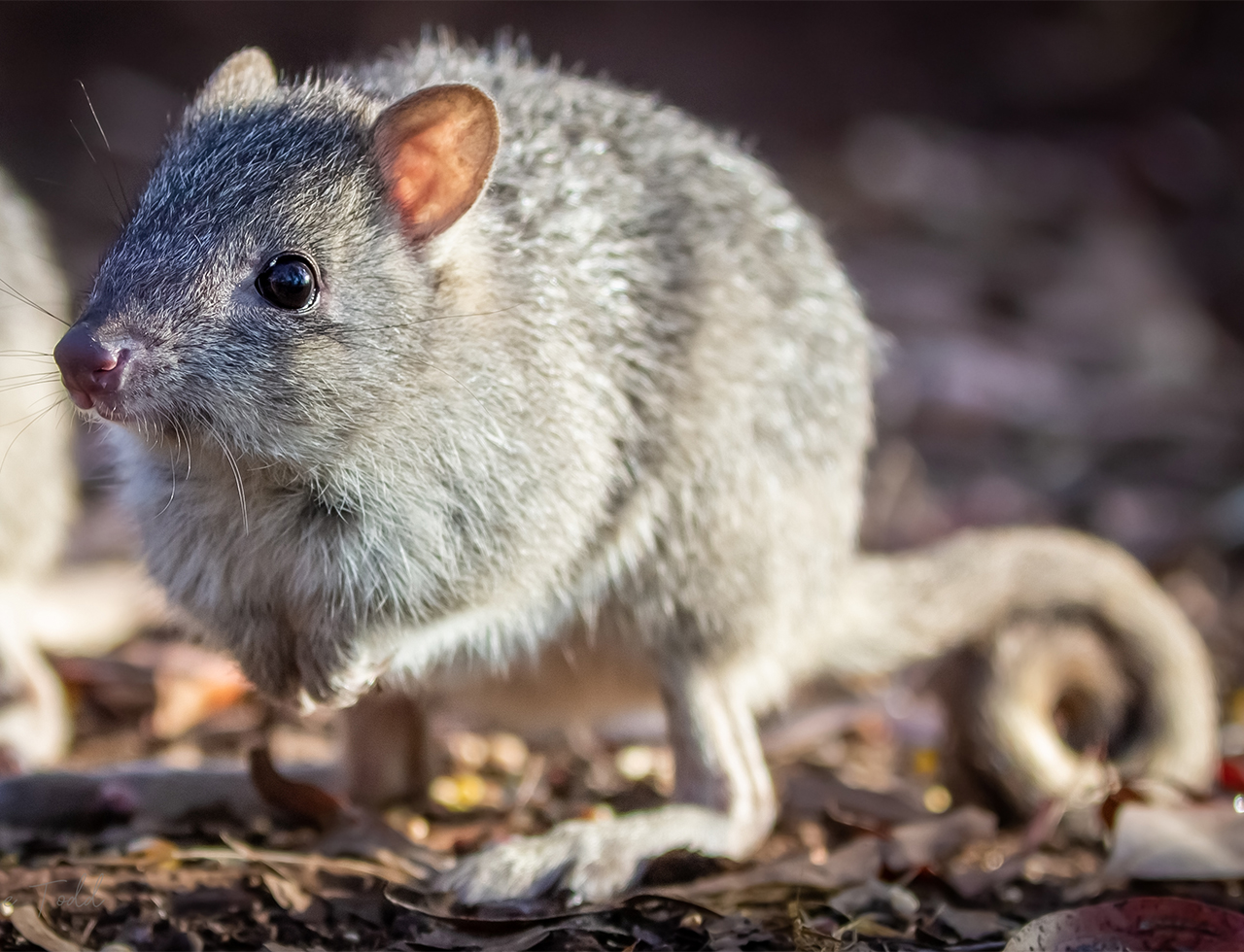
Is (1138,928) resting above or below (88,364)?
below

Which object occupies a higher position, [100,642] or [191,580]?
[191,580]

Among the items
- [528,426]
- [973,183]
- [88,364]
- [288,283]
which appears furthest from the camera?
[973,183]

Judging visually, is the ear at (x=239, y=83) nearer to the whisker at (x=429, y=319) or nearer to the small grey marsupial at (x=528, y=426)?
the small grey marsupial at (x=528, y=426)

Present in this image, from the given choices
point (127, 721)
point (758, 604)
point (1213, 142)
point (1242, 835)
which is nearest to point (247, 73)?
point (758, 604)

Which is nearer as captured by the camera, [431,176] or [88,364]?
[88,364]

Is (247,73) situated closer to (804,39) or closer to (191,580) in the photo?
(191,580)

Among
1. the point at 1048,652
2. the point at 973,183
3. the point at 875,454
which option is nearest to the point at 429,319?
the point at 1048,652

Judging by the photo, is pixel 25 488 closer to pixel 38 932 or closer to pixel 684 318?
pixel 38 932
